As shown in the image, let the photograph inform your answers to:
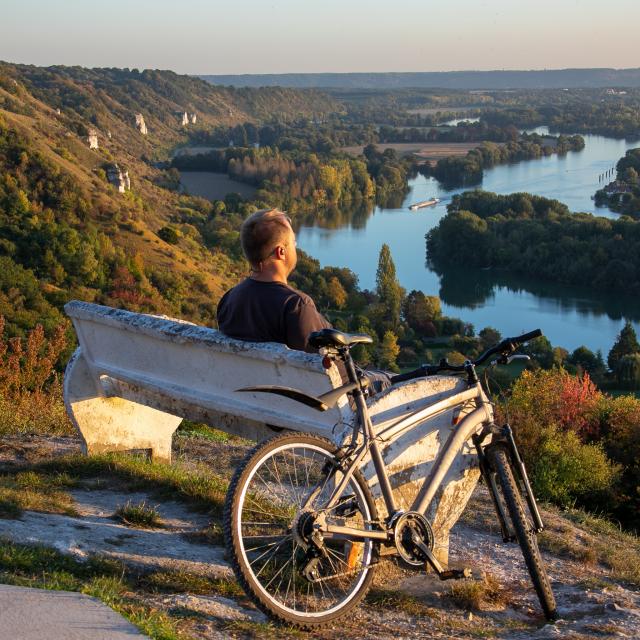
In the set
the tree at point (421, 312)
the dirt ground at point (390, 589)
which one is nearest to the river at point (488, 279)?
the tree at point (421, 312)

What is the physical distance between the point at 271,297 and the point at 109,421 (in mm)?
1565

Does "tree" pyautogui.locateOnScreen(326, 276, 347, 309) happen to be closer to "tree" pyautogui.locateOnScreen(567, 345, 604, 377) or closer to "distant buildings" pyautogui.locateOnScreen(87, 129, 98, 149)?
"tree" pyautogui.locateOnScreen(567, 345, 604, 377)

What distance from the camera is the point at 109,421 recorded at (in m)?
4.64

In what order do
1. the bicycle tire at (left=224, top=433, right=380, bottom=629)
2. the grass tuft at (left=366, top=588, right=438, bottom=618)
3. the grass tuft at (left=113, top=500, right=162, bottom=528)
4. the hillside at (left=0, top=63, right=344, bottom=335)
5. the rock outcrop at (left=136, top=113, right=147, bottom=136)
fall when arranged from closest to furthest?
the bicycle tire at (left=224, top=433, right=380, bottom=629) < the grass tuft at (left=366, top=588, right=438, bottom=618) < the grass tuft at (left=113, top=500, right=162, bottom=528) < the hillside at (left=0, top=63, right=344, bottom=335) < the rock outcrop at (left=136, top=113, right=147, bottom=136)

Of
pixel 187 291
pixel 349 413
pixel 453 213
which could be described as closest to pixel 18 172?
pixel 187 291

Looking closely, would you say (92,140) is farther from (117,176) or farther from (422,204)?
(422,204)

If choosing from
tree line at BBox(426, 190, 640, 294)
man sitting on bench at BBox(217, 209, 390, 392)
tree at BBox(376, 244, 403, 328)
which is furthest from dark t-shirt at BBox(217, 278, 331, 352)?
tree line at BBox(426, 190, 640, 294)

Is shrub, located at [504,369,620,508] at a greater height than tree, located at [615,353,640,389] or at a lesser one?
greater

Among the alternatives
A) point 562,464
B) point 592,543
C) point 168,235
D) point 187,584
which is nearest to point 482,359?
point 187,584

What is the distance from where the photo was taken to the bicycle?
269 cm

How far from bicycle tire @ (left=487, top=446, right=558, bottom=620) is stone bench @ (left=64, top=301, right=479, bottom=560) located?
12cm

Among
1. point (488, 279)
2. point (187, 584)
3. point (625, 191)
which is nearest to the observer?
point (187, 584)

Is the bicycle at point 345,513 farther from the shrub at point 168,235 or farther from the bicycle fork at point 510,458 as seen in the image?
the shrub at point 168,235

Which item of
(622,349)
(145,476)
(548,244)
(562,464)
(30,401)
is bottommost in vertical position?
(622,349)
